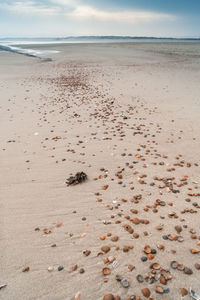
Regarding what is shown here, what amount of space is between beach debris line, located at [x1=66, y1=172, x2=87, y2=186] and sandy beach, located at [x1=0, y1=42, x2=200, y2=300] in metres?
0.10

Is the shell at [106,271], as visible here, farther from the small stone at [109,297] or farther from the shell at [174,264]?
the shell at [174,264]

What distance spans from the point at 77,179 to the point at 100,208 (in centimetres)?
96

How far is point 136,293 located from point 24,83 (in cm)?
1579

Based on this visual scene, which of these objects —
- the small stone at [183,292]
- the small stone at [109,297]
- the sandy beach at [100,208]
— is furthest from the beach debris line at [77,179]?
the small stone at [183,292]

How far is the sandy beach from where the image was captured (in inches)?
104

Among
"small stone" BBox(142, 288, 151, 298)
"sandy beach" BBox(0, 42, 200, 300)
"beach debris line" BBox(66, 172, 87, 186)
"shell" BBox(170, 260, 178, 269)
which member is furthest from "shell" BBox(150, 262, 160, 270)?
"beach debris line" BBox(66, 172, 87, 186)

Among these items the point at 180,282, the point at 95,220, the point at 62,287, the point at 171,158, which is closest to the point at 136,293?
the point at 180,282

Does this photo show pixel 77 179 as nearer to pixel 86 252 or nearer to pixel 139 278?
pixel 86 252

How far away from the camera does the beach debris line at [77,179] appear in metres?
4.43

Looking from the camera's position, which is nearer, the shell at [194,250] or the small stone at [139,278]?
the small stone at [139,278]

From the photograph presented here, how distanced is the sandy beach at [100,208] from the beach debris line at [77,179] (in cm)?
10

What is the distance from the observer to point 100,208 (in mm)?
3752

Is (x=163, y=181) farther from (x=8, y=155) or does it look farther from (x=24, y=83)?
(x=24, y=83)

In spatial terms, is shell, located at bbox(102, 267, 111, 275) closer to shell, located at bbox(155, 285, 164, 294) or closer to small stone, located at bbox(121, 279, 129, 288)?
small stone, located at bbox(121, 279, 129, 288)
